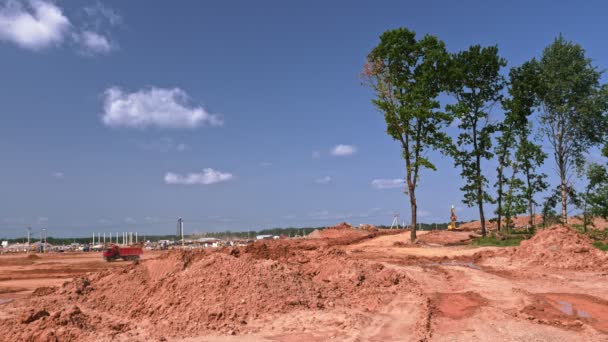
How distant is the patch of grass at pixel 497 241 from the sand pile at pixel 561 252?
664 cm

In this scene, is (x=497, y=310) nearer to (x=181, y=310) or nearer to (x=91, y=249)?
(x=181, y=310)

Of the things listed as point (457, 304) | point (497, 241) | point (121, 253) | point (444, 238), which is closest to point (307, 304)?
point (457, 304)

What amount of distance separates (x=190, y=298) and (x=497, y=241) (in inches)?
916

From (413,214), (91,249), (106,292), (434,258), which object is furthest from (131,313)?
(91,249)

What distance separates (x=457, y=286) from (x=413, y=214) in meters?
17.3

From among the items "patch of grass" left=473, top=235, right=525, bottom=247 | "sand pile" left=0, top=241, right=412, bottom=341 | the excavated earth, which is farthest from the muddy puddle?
"patch of grass" left=473, top=235, right=525, bottom=247

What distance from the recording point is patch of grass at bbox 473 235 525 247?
2836 cm

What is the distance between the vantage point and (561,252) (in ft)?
65.9

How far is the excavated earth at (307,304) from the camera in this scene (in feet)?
34.0

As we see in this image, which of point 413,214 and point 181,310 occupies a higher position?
point 413,214

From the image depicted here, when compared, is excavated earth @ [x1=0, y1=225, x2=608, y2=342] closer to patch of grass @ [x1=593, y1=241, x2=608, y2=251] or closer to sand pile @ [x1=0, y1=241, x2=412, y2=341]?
sand pile @ [x1=0, y1=241, x2=412, y2=341]

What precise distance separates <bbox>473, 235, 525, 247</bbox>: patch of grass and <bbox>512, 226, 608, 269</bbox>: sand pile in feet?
21.8

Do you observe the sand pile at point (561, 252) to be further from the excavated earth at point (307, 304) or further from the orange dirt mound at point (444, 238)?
the orange dirt mound at point (444, 238)

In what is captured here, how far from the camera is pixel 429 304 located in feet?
41.7
